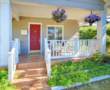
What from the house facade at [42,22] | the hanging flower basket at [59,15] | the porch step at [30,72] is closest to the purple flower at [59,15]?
the hanging flower basket at [59,15]

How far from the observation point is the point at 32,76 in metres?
2.79

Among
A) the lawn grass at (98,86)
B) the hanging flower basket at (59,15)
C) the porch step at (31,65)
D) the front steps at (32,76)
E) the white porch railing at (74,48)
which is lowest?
the lawn grass at (98,86)

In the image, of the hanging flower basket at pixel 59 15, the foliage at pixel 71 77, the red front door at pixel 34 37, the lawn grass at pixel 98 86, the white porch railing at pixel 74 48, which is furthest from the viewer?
the red front door at pixel 34 37

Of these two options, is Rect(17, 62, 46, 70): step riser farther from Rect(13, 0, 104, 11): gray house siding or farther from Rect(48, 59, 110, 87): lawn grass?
Rect(13, 0, 104, 11): gray house siding

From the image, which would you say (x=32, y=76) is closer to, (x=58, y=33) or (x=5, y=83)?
(x=5, y=83)

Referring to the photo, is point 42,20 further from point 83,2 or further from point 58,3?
point 83,2

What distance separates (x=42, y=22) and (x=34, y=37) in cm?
118

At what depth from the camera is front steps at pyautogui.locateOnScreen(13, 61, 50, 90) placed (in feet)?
7.98

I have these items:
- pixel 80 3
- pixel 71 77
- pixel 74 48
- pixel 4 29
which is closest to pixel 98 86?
pixel 71 77

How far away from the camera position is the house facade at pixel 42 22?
11.1ft

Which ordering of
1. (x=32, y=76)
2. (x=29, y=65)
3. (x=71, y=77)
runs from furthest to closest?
1. (x=29, y=65)
2. (x=32, y=76)
3. (x=71, y=77)

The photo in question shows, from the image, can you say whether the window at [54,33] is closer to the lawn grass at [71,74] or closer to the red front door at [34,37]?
the red front door at [34,37]

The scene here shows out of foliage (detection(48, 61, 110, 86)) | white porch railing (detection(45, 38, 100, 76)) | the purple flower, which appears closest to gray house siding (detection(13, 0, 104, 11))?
the purple flower

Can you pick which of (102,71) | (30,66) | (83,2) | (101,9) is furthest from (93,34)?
(30,66)
